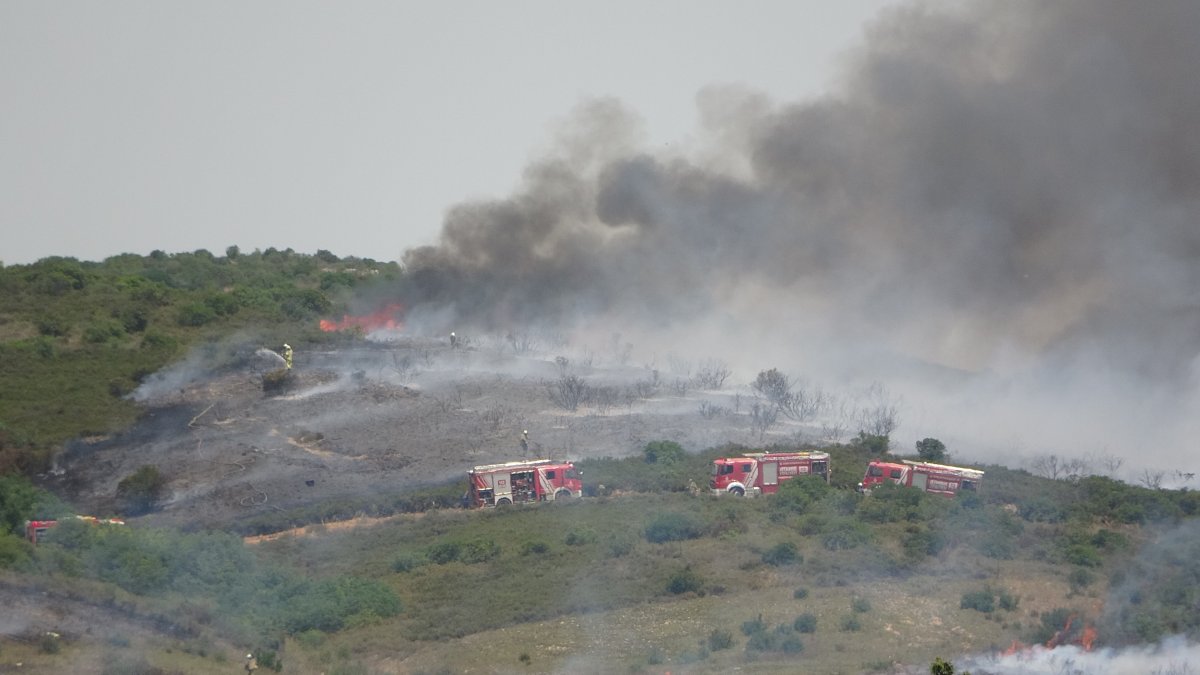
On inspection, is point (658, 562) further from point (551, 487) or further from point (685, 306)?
point (685, 306)

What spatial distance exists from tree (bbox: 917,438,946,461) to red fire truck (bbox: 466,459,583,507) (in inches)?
667

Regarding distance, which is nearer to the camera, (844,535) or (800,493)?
(844,535)

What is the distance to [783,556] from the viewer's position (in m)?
57.3

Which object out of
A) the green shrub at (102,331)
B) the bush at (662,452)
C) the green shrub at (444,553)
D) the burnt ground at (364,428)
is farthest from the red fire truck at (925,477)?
the green shrub at (102,331)

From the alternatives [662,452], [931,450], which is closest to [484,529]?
[662,452]

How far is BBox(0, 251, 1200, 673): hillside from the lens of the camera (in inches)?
1891

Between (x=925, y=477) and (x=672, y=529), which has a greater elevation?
(x=925, y=477)

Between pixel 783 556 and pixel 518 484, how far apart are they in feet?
46.8

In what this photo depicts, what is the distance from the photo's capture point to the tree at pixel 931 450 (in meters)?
73.6

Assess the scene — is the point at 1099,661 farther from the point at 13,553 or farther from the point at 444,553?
the point at 13,553

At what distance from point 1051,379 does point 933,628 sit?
36914 millimetres

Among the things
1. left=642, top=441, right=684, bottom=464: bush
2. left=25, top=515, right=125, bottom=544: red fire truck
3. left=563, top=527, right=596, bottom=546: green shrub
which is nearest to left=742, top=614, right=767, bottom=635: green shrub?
left=563, top=527, right=596, bottom=546: green shrub

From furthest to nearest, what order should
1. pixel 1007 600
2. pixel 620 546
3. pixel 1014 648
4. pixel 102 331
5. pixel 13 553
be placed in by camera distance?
pixel 102 331 → pixel 620 546 → pixel 13 553 → pixel 1007 600 → pixel 1014 648

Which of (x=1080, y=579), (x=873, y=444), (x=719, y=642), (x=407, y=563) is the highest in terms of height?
(x=873, y=444)
